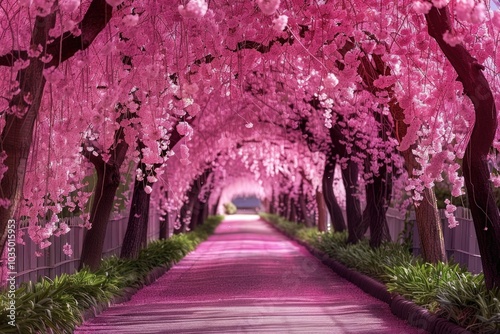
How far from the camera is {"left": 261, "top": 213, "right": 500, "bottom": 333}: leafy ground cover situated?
10188 millimetres

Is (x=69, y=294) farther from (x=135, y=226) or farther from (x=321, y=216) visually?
(x=321, y=216)

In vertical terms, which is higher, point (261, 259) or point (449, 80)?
point (449, 80)

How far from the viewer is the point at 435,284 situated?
13.3 meters

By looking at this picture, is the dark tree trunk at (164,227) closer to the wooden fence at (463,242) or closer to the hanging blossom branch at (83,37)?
the wooden fence at (463,242)

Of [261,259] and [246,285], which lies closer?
[246,285]

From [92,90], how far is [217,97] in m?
13.8

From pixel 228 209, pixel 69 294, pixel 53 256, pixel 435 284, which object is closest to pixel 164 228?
pixel 53 256

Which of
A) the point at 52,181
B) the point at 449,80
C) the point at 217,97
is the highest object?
the point at 217,97

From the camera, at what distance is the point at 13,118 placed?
8492 mm

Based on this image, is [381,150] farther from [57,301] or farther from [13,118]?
[13,118]

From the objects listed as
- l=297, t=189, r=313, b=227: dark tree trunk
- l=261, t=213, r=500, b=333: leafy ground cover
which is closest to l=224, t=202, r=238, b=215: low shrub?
l=297, t=189, r=313, b=227: dark tree trunk

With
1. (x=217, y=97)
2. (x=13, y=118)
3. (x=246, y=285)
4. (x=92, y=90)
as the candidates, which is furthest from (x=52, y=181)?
(x=217, y=97)

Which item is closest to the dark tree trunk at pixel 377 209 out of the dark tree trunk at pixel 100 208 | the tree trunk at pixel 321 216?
the dark tree trunk at pixel 100 208

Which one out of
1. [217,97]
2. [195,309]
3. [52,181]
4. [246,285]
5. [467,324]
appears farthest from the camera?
[217,97]
